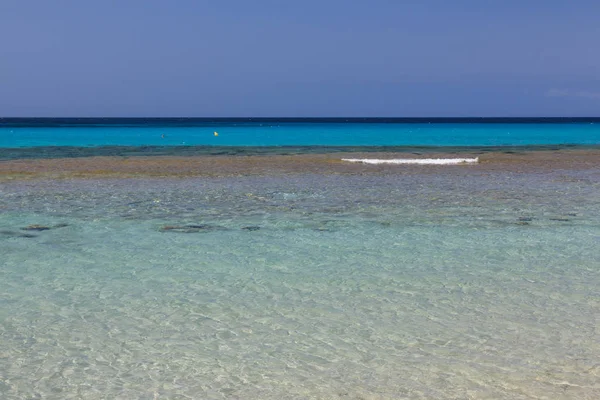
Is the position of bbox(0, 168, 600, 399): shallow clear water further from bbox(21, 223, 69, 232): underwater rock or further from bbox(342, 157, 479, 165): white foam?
bbox(342, 157, 479, 165): white foam

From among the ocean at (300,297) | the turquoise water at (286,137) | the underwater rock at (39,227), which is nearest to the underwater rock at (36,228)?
the underwater rock at (39,227)

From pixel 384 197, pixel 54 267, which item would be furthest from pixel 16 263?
pixel 384 197

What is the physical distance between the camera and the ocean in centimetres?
552

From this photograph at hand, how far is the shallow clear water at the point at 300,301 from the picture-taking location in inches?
217

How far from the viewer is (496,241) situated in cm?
1112

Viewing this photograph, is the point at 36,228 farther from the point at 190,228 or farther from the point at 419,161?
the point at 419,161

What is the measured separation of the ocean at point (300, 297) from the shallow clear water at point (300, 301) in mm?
25

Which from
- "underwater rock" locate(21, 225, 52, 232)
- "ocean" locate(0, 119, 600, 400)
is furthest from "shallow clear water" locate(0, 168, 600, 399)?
"underwater rock" locate(21, 225, 52, 232)

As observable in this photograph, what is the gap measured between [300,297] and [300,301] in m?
0.16

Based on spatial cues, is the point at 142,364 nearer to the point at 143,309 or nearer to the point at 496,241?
the point at 143,309

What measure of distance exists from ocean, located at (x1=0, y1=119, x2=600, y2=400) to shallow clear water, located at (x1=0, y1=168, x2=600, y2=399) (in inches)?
1.0

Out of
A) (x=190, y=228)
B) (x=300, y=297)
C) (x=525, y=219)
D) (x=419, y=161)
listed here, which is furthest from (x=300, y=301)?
(x=419, y=161)

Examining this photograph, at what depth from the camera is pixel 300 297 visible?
7898 mm

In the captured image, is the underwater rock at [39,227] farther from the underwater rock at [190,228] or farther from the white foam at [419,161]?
the white foam at [419,161]
